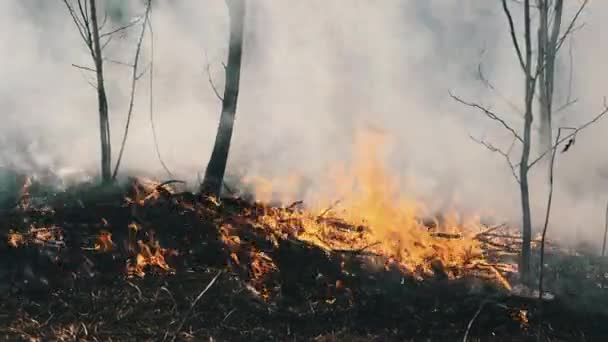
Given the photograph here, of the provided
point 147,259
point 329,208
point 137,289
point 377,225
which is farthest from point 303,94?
point 137,289

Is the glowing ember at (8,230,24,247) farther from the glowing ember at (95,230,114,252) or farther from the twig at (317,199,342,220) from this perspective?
the twig at (317,199,342,220)

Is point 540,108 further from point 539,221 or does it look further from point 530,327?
point 530,327

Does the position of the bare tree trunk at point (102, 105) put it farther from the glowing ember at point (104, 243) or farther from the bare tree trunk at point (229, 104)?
the glowing ember at point (104, 243)

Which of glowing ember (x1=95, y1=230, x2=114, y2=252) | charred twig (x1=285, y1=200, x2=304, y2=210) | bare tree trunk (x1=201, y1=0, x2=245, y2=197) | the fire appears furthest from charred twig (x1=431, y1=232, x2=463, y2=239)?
glowing ember (x1=95, y1=230, x2=114, y2=252)

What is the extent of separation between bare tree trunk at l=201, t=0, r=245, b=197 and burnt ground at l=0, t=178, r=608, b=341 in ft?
2.98

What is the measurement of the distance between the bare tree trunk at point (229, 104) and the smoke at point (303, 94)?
1.92 metres

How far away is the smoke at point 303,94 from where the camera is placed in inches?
478

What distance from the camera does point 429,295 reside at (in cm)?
770

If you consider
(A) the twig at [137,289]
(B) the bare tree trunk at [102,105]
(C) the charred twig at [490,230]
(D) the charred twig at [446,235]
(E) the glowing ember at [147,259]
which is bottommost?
(A) the twig at [137,289]

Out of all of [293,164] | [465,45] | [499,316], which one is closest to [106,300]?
[499,316]

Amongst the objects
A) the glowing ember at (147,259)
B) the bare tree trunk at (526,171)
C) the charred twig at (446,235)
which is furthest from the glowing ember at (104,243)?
the bare tree trunk at (526,171)

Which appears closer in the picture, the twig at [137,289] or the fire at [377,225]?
the twig at [137,289]

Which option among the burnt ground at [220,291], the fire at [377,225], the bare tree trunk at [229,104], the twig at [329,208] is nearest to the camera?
the burnt ground at [220,291]

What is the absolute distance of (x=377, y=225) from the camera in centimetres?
886
